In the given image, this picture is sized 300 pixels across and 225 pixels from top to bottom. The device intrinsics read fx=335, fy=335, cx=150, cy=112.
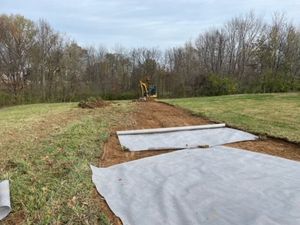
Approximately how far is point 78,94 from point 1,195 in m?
16.9

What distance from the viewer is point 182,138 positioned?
5508mm

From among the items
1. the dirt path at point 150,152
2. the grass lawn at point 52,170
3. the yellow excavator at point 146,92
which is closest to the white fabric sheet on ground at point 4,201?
the grass lawn at point 52,170

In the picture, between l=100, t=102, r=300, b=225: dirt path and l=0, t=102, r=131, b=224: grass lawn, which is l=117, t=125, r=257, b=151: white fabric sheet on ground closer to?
l=100, t=102, r=300, b=225: dirt path

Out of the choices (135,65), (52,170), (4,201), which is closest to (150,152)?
(52,170)

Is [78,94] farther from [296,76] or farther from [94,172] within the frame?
[94,172]

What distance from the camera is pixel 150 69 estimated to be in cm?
2036

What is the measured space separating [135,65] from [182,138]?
15826mm

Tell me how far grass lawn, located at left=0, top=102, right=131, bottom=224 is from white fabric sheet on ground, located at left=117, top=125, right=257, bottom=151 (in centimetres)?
49

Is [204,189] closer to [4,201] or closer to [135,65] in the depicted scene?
[4,201]

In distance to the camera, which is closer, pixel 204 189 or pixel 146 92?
pixel 204 189

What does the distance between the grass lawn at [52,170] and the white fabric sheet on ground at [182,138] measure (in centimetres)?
49

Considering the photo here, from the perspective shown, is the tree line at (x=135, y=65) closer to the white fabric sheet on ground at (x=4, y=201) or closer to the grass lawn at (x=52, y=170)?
the grass lawn at (x=52, y=170)

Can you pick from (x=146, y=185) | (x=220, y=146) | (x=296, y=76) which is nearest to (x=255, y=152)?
(x=220, y=146)

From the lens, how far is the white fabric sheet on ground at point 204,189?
2500 mm
